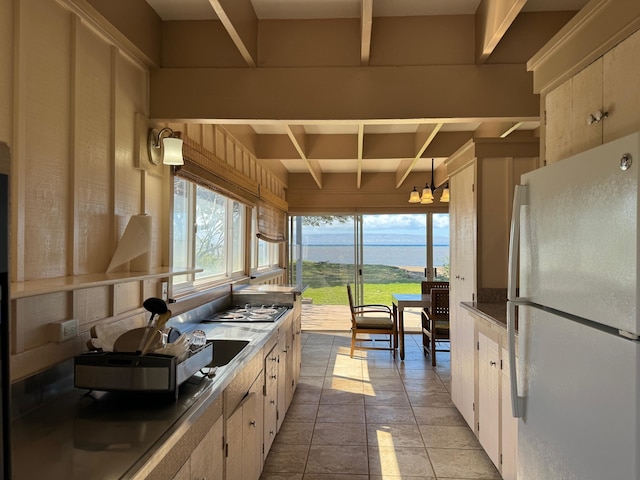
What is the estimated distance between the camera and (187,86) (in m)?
2.49

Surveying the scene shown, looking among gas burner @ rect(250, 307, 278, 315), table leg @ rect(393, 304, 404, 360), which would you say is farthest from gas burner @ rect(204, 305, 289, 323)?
table leg @ rect(393, 304, 404, 360)

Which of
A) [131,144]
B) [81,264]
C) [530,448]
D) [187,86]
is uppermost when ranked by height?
[187,86]

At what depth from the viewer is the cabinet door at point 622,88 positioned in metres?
1.35

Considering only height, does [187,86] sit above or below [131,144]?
above

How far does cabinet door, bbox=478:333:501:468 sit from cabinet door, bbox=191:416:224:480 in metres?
1.64

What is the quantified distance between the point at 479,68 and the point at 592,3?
0.97 m

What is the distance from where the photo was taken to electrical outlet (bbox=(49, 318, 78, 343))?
1.63m

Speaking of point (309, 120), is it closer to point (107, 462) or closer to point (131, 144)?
point (131, 144)

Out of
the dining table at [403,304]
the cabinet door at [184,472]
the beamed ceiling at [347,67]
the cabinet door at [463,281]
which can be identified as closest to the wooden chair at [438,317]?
the dining table at [403,304]

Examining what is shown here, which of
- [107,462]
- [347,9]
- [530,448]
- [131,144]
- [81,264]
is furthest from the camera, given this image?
[347,9]

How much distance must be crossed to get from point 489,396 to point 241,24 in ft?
8.56

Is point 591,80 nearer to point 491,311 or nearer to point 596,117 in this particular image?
point 596,117

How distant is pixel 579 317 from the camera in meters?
1.29

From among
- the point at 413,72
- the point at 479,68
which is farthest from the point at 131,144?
the point at 479,68
